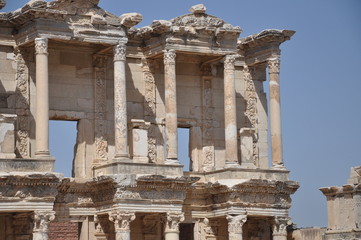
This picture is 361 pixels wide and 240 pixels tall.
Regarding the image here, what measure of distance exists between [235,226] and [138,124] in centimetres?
428

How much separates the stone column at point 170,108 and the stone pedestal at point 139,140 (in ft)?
2.26

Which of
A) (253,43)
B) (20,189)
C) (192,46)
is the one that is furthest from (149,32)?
(20,189)

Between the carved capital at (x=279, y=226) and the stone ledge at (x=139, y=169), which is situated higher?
the stone ledge at (x=139, y=169)

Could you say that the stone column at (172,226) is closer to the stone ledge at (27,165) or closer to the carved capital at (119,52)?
the stone ledge at (27,165)

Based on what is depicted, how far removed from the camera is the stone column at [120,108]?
33.0 meters

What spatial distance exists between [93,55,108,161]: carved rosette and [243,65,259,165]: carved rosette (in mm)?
5241

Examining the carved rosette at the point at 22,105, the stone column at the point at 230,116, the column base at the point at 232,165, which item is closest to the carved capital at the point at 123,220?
the carved rosette at the point at 22,105

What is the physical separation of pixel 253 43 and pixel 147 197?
690 centimetres

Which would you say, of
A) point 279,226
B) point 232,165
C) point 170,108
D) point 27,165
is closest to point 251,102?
point 232,165

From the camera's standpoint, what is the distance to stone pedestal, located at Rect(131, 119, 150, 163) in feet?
112

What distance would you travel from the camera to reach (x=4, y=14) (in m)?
32.9

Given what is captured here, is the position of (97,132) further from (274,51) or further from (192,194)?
(274,51)

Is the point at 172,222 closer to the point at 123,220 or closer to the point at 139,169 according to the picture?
the point at 123,220

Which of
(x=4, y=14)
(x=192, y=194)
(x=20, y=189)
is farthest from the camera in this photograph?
(x=192, y=194)
